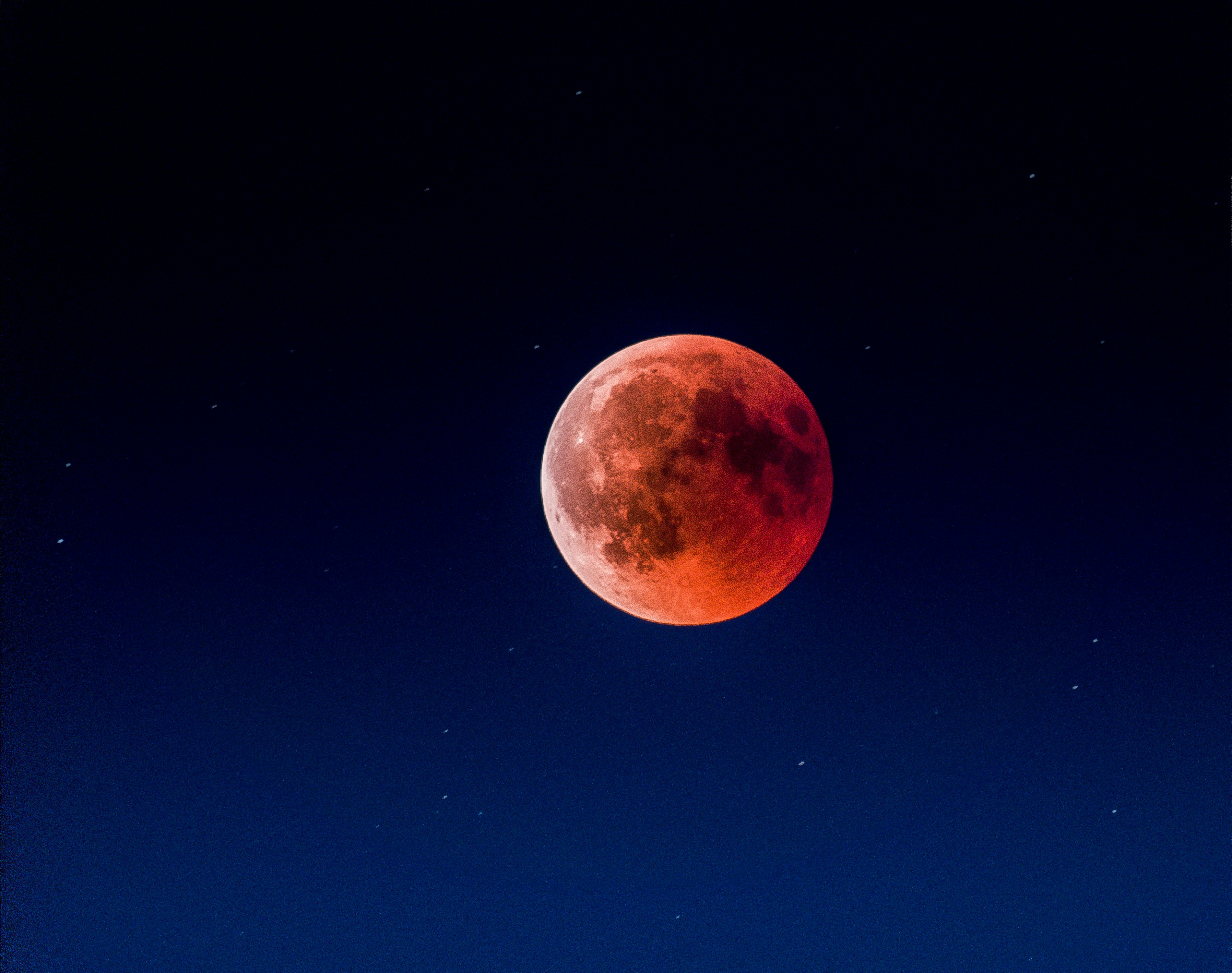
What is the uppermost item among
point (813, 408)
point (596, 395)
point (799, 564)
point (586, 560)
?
point (596, 395)

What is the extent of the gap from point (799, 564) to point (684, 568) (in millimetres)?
1330

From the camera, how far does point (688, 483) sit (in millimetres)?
5445

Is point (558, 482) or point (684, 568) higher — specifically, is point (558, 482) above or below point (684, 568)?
above

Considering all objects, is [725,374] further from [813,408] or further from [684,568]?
[684,568]

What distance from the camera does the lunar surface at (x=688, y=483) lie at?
5508 mm

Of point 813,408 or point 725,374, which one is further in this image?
point 813,408

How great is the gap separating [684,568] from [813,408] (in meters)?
2.12

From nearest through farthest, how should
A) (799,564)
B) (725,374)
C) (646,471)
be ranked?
(646,471), (725,374), (799,564)

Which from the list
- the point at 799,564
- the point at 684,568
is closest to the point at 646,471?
the point at 684,568

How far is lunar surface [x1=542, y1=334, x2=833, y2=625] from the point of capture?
18.1 feet

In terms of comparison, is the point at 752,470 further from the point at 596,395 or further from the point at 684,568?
the point at 596,395

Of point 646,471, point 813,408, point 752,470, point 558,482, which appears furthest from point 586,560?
point 813,408

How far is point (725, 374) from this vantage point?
19.3ft

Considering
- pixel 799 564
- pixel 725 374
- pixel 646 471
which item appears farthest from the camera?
pixel 799 564
